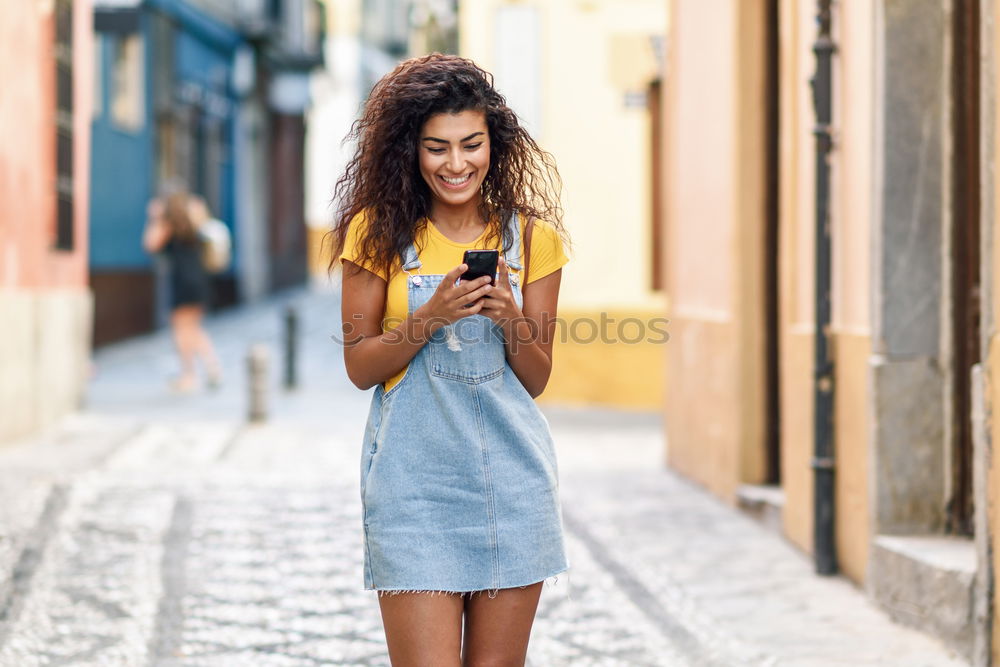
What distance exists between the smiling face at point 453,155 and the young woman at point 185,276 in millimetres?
11684

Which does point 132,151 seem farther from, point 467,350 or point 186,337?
point 467,350

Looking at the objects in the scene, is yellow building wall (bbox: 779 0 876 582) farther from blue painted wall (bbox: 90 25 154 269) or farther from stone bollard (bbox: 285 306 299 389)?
blue painted wall (bbox: 90 25 154 269)

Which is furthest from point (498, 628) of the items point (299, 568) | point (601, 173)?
point (601, 173)

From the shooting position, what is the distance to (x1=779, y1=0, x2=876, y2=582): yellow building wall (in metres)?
6.21

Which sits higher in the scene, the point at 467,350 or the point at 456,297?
the point at 456,297

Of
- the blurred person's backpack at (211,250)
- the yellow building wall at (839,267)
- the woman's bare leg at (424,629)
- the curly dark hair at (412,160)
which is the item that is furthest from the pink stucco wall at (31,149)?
the woman's bare leg at (424,629)

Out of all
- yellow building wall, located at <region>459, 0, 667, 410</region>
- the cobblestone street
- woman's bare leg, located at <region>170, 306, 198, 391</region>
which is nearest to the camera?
the cobblestone street

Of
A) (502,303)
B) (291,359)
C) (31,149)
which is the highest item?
(31,149)

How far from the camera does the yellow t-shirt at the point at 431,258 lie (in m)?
3.14

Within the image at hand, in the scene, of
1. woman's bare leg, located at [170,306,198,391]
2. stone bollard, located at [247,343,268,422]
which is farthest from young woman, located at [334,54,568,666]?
woman's bare leg, located at [170,306,198,391]

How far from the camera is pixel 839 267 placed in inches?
263

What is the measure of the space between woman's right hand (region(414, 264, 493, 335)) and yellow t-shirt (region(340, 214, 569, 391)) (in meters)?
0.12

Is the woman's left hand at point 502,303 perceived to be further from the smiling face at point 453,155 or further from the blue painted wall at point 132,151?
the blue painted wall at point 132,151

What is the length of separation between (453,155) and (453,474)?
Answer: 634 millimetres
